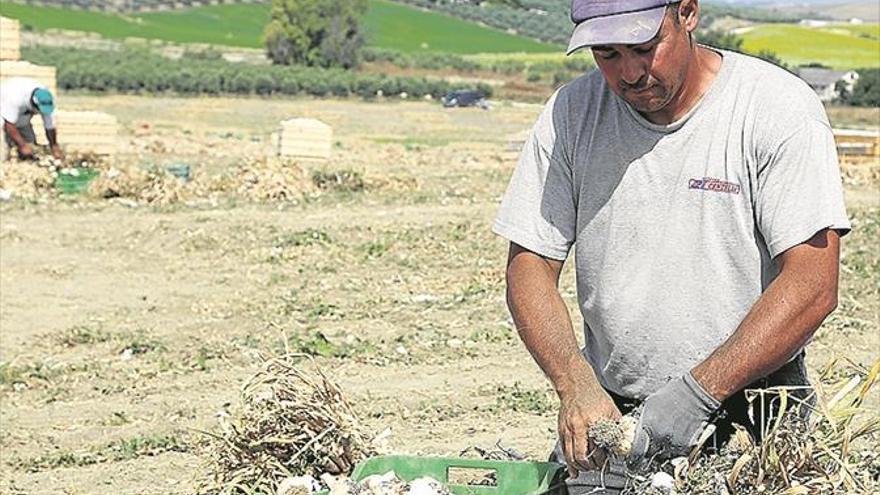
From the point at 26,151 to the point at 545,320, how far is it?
555 inches

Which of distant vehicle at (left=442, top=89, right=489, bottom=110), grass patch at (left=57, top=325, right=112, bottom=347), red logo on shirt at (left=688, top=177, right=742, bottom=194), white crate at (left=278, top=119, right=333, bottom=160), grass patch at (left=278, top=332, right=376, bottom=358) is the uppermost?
red logo on shirt at (left=688, top=177, right=742, bottom=194)

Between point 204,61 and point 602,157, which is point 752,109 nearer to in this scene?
point 602,157

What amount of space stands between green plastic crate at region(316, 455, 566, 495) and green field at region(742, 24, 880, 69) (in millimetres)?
62741

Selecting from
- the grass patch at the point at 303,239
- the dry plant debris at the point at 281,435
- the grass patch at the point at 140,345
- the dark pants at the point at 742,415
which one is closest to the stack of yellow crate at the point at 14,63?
the grass patch at the point at 303,239

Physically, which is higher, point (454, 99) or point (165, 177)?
point (165, 177)

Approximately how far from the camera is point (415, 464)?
3.55m

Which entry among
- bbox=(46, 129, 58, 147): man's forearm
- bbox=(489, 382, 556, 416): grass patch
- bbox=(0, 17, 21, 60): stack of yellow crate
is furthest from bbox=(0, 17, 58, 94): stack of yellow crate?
bbox=(489, 382, 556, 416): grass patch

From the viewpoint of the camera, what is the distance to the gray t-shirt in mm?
3174

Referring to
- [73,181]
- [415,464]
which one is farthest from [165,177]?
[415,464]

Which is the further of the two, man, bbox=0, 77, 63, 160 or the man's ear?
man, bbox=0, 77, 63, 160

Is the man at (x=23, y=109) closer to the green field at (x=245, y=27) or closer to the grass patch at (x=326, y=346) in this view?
the grass patch at (x=326, y=346)

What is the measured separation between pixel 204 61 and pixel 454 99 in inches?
755

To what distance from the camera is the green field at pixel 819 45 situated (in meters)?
68.0

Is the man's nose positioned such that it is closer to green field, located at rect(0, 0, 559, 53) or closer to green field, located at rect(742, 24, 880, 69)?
green field, located at rect(742, 24, 880, 69)
